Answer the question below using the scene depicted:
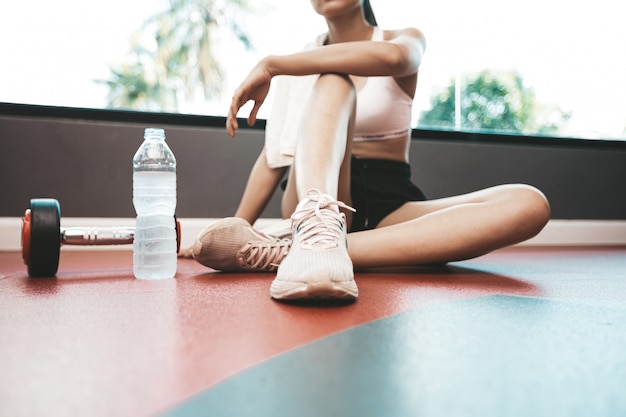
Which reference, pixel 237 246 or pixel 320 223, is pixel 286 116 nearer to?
pixel 237 246

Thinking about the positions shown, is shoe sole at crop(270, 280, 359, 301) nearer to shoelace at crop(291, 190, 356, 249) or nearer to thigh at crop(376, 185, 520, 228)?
shoelace at crop(291, 190, 356, 249)

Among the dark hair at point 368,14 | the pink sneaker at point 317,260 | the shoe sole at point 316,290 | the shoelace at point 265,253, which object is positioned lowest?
the shoelace at point 265,253

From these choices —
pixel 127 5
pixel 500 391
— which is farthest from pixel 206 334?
pixel 127 5

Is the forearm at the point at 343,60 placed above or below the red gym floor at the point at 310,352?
above

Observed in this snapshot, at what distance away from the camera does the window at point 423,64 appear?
2.34 meters

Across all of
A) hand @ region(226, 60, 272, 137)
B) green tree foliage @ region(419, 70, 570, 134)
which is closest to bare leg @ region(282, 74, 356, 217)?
hand @ region(226, 60, 272, 137)

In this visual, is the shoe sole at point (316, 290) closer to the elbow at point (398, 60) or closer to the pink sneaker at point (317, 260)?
the pink sneaker at point (317, 260)

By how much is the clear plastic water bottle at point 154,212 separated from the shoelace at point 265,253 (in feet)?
0.64

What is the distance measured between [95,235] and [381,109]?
778 millimetres

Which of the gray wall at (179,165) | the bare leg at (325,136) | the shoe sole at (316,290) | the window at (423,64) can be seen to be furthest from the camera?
the window at (423,64)

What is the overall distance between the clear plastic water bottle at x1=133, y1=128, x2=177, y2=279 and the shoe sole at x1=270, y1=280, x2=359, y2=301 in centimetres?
50

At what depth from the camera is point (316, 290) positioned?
0.86 metres

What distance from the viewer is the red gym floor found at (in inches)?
19.4

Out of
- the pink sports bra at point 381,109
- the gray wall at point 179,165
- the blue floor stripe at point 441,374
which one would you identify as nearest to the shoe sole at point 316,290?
the blue floor stripe at point 441,374
